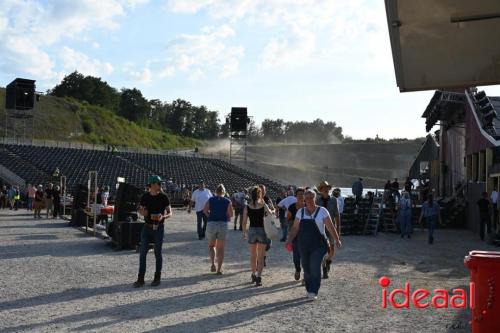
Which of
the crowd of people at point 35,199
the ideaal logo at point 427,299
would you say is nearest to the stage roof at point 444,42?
the ideaal logo at point 427,299

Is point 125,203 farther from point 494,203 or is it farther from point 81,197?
point 494,203

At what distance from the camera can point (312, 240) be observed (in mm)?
7762

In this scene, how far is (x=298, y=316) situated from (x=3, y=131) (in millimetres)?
70636

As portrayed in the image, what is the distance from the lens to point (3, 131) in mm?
69688

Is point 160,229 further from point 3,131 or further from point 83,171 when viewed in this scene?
point 3,131

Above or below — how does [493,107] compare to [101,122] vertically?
below

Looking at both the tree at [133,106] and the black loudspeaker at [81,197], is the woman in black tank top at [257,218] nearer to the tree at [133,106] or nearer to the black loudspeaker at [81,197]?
the black loudspeaker at [81,197]

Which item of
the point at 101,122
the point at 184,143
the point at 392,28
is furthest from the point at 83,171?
the point at 184,143

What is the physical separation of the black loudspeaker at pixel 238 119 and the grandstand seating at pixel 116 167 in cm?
365

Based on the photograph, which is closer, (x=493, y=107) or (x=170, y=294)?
(x=170, y=294)

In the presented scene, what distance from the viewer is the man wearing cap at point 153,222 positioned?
859 centimetres

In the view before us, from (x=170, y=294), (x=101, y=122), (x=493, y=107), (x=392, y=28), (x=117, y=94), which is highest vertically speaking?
(x=117, y=94)

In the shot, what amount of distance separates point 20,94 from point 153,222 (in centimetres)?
4075

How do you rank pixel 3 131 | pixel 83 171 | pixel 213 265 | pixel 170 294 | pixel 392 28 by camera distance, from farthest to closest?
pixel 3 131
pixel 83 171
pixel 213 265
pixel 170 294
pixel 392 28
